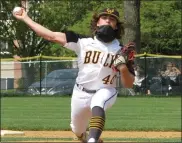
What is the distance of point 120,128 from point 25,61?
1651cm

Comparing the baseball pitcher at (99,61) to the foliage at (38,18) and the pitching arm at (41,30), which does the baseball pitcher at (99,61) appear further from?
the foliage at (38,18)

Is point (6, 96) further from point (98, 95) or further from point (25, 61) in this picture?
point (98, 95)

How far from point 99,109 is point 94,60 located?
664mm

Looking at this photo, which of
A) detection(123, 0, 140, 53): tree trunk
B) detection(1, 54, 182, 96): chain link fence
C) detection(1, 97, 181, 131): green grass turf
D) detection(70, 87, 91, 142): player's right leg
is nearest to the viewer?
detection(70, 87, 91, 142): player's right leg

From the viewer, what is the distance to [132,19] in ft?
96.1

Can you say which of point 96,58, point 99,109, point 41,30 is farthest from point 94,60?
point 41,30

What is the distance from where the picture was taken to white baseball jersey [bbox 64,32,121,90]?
24.7 ft

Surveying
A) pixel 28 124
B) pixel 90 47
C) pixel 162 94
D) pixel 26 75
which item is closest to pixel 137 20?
pixel 162 94

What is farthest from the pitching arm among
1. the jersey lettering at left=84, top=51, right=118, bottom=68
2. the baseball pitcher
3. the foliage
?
the foliage

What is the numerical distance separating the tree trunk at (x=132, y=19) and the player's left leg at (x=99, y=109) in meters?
21.6

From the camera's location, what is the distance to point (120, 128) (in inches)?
619

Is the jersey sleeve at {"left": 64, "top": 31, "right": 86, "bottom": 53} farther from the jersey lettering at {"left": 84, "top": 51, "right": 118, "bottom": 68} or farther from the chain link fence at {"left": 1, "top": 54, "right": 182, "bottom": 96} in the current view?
the chain link fence at {"left": 1, "top": 54, "right": 182, "bottom": 96}

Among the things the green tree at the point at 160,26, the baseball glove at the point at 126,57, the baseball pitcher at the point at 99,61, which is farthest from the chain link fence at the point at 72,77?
the baseball glove at the point at 126,57

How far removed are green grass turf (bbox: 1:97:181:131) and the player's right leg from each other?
303 inches
